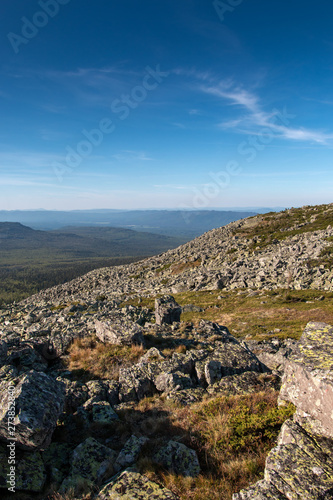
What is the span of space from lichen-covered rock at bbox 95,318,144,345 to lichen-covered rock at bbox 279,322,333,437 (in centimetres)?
1093

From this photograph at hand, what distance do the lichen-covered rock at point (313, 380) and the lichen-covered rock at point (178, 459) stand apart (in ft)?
10.5

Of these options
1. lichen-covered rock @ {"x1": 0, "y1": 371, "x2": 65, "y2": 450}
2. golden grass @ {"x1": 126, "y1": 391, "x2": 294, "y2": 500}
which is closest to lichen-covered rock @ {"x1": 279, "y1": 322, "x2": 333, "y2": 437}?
golden grass @ {"x1": 126, "y1": 391, "x2": 294, "y2": 500}

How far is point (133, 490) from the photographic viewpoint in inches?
233

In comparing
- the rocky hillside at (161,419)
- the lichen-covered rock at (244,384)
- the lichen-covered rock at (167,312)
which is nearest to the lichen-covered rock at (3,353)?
the rocky hillside at (161,419)

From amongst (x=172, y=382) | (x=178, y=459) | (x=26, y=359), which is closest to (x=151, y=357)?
(x=172, y=382)

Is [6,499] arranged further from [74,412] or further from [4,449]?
[74,412]

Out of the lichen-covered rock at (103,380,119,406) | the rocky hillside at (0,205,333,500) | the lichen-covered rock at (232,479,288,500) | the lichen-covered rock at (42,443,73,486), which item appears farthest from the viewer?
the lichen-covered rock at (103,380,119,406)

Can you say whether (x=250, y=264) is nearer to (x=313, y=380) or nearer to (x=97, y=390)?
(x=97, y=390)

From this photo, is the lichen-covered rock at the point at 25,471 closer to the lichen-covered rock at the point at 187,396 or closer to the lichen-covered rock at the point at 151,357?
the lichen-covered rock at the point at 187,396

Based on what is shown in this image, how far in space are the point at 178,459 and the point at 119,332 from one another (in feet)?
36.5

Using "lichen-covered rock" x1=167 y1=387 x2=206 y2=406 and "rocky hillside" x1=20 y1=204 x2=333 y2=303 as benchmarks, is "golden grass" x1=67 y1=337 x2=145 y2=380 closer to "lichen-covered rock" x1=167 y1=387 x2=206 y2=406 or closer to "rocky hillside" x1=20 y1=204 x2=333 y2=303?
"lichen-covered rock" x1=167 y1=387 x2=206 y2=406

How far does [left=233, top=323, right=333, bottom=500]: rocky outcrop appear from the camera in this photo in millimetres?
4996

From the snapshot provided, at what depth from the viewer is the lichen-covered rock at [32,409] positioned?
23.1ft

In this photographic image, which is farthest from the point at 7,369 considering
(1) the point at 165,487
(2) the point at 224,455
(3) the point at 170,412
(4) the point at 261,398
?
(4) the point at 261,398
